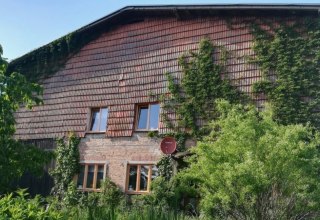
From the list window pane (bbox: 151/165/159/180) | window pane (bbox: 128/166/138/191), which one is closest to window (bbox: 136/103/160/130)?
window pane (bbox: 151/165/159/180)

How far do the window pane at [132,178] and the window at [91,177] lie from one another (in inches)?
53.2

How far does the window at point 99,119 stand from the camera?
60.9ft

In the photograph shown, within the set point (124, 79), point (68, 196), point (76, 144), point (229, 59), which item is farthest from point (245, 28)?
point (68, 196)

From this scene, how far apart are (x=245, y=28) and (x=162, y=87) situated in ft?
13.9

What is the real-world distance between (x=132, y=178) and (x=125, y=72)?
503cm

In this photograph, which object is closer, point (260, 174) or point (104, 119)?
point (260, 174)

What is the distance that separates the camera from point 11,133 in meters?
10.2

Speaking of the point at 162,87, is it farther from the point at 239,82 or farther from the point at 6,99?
the point at 6,99

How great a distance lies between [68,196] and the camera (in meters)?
17.5

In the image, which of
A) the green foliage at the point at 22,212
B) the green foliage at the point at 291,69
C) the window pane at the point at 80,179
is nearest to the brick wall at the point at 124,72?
the green foliage at the point at 291,69

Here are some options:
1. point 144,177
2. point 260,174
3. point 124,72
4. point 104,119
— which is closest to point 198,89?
point 124,72

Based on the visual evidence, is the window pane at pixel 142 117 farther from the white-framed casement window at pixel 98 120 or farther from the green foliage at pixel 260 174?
the green foliage at pixel 260 174

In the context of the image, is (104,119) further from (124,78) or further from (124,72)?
(124,72)

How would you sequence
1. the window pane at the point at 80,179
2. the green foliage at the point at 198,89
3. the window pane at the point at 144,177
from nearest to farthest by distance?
the green foliage at the point at 198,89, the window pane at the point at 144,177, the window pane at the point at 80,179
